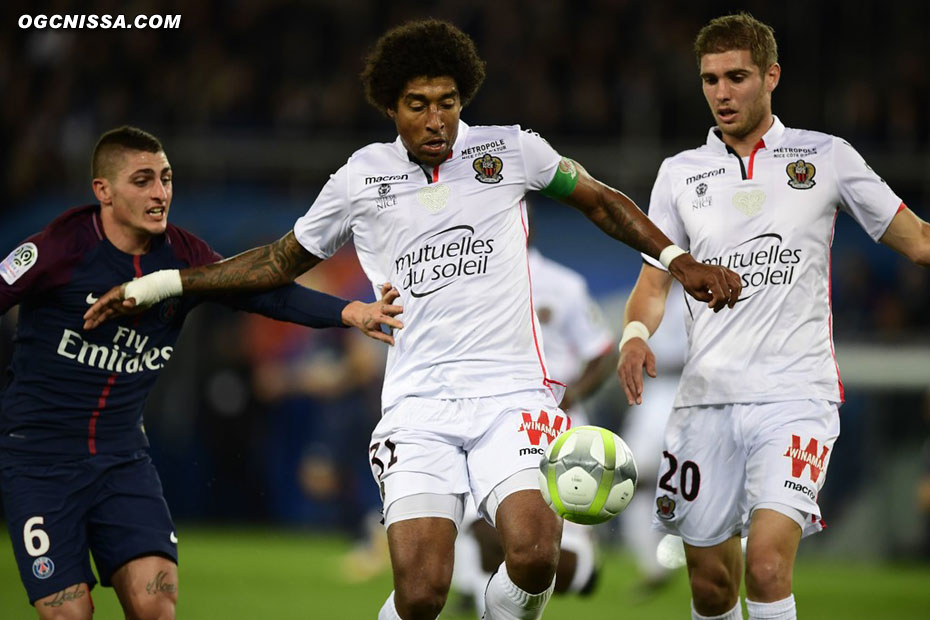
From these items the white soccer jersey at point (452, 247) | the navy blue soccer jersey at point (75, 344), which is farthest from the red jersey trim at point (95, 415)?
the white soccer jersey at point (452, 247)

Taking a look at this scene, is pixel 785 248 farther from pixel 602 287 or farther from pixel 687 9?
pixel 687 9

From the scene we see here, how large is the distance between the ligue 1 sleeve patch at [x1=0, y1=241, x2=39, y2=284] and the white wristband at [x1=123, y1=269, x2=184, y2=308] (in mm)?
443

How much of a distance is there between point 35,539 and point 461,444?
195cm

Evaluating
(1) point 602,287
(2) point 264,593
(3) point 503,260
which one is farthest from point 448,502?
(1) point 602,287

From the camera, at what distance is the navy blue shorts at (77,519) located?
5996 mm

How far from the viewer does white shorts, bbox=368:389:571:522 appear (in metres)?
5.77

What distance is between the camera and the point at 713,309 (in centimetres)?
584

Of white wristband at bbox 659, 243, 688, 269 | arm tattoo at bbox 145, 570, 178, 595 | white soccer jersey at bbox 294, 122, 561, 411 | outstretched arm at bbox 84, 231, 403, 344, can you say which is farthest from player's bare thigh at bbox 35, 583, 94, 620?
white wristband at bbox 659, 243, 688, 269

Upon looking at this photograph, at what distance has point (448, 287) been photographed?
596 centimetres

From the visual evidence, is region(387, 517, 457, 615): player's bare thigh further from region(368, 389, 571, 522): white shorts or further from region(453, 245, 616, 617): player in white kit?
region(453, 245, 616, 617): player in white kit

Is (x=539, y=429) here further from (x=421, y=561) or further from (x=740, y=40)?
(x=740, y=40)

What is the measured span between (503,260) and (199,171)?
35.5 ft

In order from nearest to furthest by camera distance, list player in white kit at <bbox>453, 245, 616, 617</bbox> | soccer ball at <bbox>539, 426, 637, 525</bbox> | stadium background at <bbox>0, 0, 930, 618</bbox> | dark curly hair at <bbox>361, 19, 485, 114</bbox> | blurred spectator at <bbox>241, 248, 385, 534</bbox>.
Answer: soccer ball at <bbox>539, 426, 637, 525</bbox>, dark curly hair at <bbox>361, 19, 485, 114</bbox>, player in white kit at <bbox>453, 245, 616, 617</bbox>, stadium background at <bbox>0, 0, 930, 618</bbox>, blurred spectator at <bbox>241, 248, 385, 534</bbox>

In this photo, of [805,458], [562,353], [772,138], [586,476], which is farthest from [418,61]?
[562,353]
